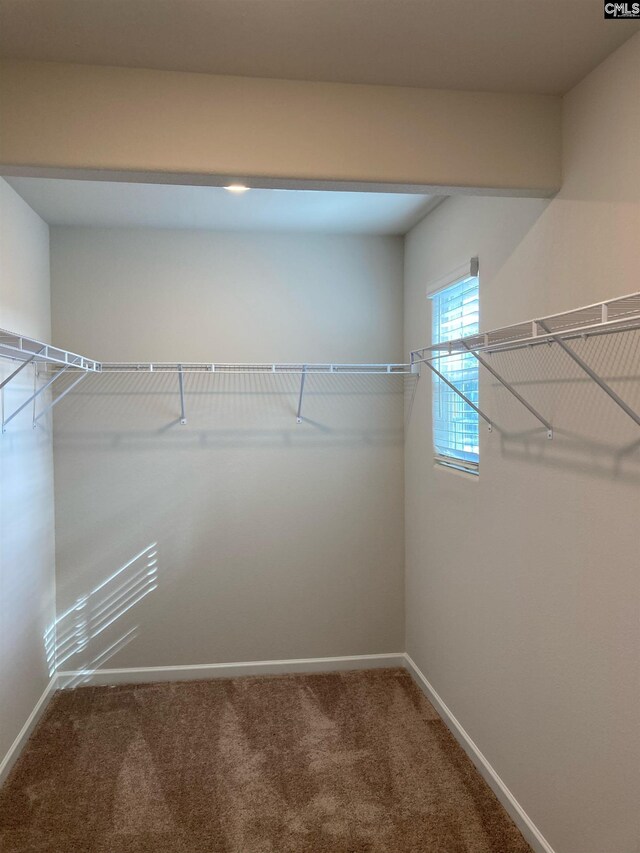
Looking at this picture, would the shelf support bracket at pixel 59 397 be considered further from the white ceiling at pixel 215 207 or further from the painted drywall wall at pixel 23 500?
the white ceiling at pixel 215 207

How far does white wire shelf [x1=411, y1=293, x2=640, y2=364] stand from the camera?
1.23m

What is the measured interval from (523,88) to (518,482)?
1274 mm

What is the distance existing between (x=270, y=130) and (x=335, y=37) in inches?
13.0

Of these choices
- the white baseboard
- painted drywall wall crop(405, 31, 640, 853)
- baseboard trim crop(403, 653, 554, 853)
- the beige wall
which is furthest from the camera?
the white baseboard

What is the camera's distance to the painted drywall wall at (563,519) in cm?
164

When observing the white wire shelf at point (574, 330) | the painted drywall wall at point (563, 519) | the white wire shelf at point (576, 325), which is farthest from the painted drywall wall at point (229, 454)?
the white wire shelf at point (576, 325)

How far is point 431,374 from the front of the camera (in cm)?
311

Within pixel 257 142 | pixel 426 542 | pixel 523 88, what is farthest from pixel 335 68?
pixel 426 542

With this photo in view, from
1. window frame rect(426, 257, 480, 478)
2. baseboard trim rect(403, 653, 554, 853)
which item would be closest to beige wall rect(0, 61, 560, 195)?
window frame rect(426, 257, 480, 478)

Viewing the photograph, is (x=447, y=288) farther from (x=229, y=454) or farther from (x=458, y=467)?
(x=229, y=454)

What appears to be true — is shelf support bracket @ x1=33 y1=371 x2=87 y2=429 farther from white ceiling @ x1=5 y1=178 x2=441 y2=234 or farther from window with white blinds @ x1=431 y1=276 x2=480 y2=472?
window with white blinds @ x1=431 y1=276 x2=480 y2=472

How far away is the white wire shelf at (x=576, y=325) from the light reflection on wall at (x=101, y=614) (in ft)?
7.31

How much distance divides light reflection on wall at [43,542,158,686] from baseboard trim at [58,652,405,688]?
41 millimetres

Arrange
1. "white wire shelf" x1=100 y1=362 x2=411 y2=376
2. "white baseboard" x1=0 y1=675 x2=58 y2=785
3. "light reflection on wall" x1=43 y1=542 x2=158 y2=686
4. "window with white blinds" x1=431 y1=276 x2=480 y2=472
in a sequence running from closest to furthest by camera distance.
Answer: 1. "white baseboard" x1=0 y1=675 x2=58 y2=785
2. "window with white blinds" x1=431 y1=276 x2=480 y2=472
3. "white wire shelf" x1=100 y1=362 x2=411 y2=376
4. "light reflection on wall" x1=43 y1=542 x2=158 y2=686
